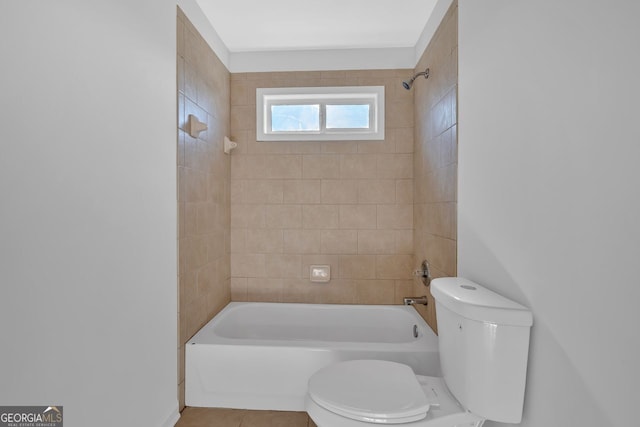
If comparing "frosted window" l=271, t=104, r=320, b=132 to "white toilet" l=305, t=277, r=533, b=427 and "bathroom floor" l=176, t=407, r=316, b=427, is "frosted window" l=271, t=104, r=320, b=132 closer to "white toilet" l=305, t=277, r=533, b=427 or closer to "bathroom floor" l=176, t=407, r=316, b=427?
"white toilet" l=305, t=277, r=533, b=427

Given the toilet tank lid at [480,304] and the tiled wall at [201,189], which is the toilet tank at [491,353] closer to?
the toilet tank lid at [480,304]

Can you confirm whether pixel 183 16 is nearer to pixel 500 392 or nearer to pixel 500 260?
pixel 500 260

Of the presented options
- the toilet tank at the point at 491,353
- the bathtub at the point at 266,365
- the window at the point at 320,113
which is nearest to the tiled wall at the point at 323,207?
the window at the point at 320,113

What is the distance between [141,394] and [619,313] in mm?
1821

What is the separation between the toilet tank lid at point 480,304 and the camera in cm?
108

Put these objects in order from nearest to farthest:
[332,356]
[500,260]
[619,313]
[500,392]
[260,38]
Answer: [619,313], [500,392], [500,260], [332,356], [260,38]

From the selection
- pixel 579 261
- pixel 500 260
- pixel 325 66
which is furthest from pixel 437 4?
pixel 579 261

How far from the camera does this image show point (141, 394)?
146cm

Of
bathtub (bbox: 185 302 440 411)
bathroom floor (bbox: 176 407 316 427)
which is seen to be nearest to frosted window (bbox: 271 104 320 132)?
bathtub (bbox: 185 302 440 411)

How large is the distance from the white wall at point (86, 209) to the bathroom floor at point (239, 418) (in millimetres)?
177

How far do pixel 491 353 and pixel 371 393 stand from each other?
0.48m

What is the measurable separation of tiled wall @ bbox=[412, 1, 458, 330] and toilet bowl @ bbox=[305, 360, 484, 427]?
2.30 feet

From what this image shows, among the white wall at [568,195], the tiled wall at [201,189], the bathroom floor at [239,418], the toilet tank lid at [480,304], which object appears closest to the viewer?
the white wall at [568,195]

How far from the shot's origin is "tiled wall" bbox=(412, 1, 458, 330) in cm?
184
